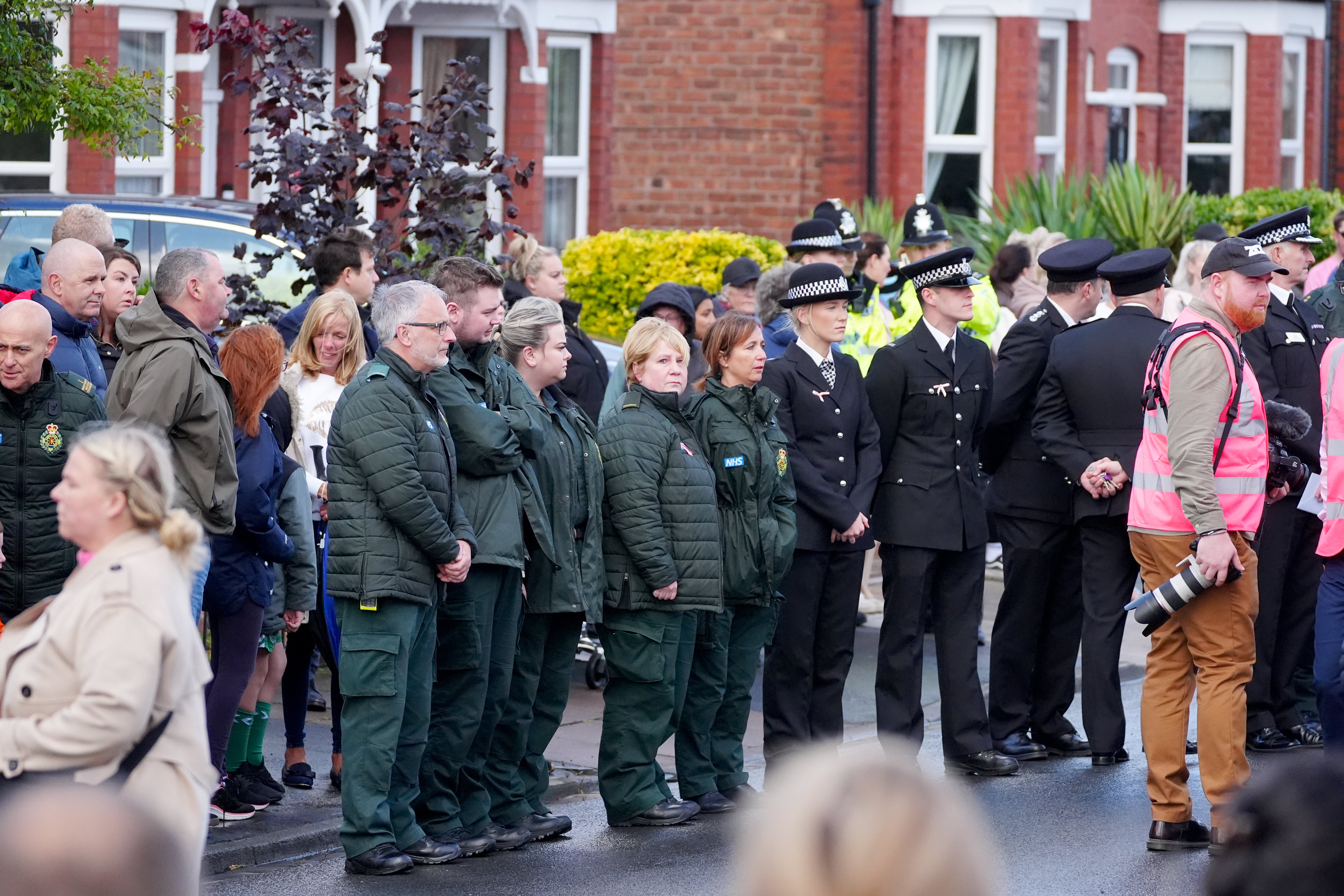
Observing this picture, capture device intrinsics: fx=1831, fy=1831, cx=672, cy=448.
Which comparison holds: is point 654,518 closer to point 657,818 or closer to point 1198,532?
point 657,818

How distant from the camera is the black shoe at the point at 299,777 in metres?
7.46

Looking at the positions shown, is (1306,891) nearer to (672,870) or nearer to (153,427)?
(153,427)

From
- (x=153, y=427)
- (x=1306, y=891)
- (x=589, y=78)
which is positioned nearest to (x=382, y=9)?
(x=589, y=78)

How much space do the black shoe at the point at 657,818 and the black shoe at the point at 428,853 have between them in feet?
2.83

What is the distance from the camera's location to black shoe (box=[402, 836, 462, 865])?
6520 mm

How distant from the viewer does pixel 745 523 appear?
7.43m

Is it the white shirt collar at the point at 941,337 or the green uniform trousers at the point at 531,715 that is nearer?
the green uniform trousers at the point at 531,715

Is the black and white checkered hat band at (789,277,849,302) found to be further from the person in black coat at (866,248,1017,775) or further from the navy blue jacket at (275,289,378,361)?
the navy blue jacket at (275,289,378,361)

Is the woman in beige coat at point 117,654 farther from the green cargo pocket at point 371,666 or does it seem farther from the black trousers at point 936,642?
the black trousers at point 936,642

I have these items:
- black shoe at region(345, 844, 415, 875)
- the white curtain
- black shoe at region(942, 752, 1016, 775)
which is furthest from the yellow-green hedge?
black shoe at region(345, 844, 415, 875)

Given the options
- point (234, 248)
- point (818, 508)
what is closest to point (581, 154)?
point (234, 248)

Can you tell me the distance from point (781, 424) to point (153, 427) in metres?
3.77

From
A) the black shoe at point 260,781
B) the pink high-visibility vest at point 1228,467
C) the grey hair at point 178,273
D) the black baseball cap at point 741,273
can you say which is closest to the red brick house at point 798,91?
the black baseball cap at point 741,273

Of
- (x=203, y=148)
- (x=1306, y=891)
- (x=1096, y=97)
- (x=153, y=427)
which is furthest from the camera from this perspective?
(x=1096, y=97)
